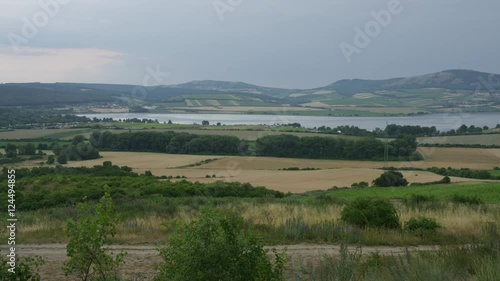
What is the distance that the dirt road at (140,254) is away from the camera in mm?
8992

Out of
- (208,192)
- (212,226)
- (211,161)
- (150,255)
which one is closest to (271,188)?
(208,192)

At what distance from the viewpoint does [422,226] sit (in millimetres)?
12586

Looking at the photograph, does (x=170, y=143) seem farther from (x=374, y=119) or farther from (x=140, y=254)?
(x=374, y=119)

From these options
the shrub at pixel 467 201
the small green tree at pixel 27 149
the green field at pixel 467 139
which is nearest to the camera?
the shrub at pixel 467 201

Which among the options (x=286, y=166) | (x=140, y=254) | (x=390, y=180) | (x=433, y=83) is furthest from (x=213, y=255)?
(x=433, y=83)

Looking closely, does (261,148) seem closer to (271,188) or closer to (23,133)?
(271,188)

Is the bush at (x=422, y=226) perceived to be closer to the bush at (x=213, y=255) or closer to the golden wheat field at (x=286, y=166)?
the bush at (x=213, y=255)

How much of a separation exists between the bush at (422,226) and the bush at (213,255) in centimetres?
827

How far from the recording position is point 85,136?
63.9m

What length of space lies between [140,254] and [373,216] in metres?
6.63

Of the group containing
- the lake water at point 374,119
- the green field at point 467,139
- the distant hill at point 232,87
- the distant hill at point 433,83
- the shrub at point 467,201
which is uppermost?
the distant hill at point 433,83

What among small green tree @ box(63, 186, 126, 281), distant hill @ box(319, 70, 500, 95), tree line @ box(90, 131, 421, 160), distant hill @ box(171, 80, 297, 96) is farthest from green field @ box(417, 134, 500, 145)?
→ distant hill @ box(171, 80, 297, 96)

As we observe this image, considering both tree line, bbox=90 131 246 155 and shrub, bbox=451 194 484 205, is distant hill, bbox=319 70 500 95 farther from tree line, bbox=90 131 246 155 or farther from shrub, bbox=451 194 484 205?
shrub, bbox=451 194 484 205

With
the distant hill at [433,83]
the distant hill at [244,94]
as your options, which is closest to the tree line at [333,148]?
the distant hill at [244,94]
